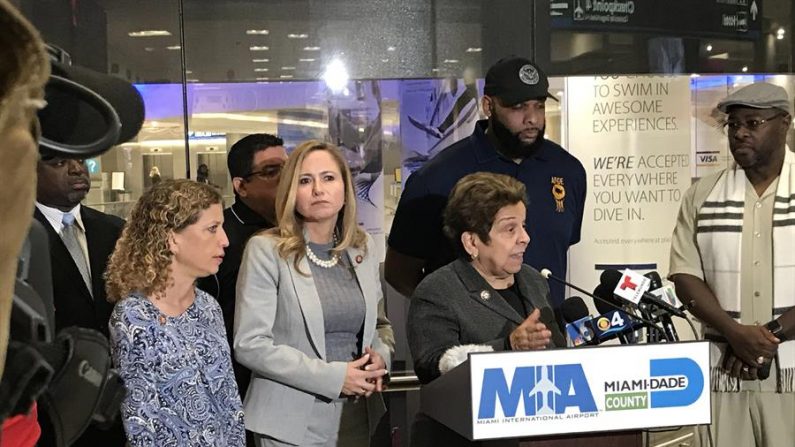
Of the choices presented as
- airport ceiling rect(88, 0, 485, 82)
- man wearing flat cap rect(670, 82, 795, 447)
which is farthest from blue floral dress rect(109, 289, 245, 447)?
airport ceiling rect(88, 0, 485, 82)

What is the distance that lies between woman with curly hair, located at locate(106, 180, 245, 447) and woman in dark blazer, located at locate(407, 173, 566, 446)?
0.62 m

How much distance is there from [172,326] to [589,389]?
→ 121 centimetres

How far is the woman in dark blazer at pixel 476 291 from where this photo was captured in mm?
3007

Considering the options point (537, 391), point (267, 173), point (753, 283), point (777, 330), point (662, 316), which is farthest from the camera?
point (267, 173)

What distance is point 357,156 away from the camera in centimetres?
507

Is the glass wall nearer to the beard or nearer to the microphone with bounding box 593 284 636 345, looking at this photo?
the beard

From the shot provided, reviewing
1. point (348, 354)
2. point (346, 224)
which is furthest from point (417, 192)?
point (348, 354)

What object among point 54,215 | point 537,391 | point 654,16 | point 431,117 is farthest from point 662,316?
point 654,16

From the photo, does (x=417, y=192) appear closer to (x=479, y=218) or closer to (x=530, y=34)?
(x=479, y=218)

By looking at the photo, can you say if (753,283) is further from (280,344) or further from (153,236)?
(153,236)

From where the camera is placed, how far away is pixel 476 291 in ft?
10.2

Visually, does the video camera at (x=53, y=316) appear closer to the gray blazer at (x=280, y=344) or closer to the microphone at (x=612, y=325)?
the gray blazer at (x=280, y=344)

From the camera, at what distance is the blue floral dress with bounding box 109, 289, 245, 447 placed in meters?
2.68

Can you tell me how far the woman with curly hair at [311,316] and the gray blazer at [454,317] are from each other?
165 mm
